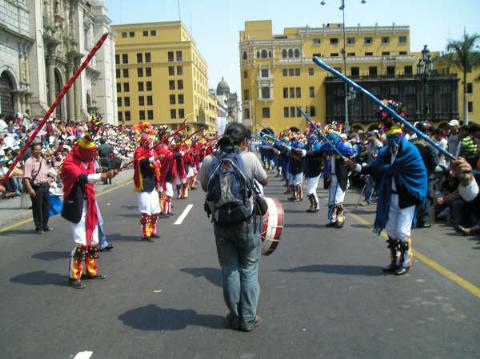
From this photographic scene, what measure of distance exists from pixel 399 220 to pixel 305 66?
73.2 meters

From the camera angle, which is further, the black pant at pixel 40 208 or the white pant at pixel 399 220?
the black pant at pixel 40 208

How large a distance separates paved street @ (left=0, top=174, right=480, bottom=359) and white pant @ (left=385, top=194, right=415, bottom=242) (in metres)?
0.54

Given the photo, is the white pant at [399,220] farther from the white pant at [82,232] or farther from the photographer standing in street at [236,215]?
the white pant at [82,232]

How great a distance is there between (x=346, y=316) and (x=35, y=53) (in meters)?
35.8

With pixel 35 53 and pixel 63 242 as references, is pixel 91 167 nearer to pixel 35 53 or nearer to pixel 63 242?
pixel 63 242

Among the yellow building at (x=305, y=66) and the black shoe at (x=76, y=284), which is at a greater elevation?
the yellow building at (x=305, y=66)

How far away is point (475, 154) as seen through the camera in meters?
10.3

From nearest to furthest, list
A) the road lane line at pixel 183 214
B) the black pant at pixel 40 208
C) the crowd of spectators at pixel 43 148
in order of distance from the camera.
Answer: the black pant at pixel 40 208
the road lane line at pixel 183 214
the crowd of spectators at pixel 43 148

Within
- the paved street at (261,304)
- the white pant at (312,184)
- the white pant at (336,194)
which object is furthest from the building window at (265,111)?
the paved street at (261,304)

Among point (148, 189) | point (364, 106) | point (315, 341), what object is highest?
point (364, 106)

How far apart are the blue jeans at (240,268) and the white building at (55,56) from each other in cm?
3148

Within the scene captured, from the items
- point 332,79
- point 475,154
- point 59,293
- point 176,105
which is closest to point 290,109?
point 332,79

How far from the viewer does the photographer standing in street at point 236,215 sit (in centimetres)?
474

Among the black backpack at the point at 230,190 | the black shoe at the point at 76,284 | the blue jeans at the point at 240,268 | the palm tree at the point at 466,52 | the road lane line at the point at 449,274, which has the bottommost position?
the road lane line at the point at 449,274
